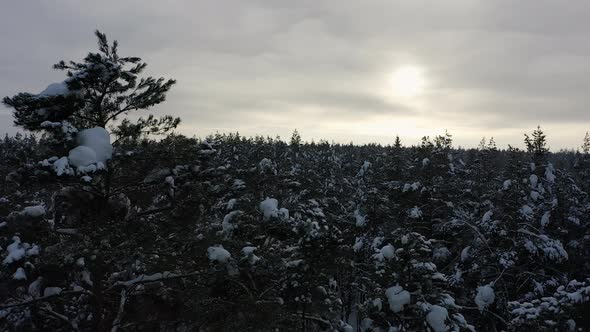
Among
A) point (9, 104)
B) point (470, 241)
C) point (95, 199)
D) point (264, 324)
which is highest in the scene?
point (9, 104)

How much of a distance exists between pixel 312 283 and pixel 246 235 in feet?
11.3

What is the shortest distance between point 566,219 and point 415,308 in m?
19.1

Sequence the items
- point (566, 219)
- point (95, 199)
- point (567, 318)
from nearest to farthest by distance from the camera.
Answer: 1. point (95, 199)
2. point (567, 318)
3. point (566, 219)

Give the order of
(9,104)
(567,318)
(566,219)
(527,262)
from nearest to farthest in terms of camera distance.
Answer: (9,104) < (567,318) < (527,262) < (566,219)

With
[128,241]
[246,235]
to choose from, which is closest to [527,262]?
[246,235]

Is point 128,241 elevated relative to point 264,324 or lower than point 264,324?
elevated

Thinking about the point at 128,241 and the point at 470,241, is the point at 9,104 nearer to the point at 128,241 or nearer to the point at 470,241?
the point at 128,241

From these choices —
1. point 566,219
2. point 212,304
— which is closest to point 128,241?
point 212,304

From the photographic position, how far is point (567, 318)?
43.3ft

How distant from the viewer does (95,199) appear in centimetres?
1166

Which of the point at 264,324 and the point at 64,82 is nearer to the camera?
the point at 64,82

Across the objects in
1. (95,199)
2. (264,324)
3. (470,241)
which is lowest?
(264,324)

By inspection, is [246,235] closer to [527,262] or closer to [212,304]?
[212,304]

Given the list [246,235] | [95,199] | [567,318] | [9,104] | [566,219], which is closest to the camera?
[9,104]
